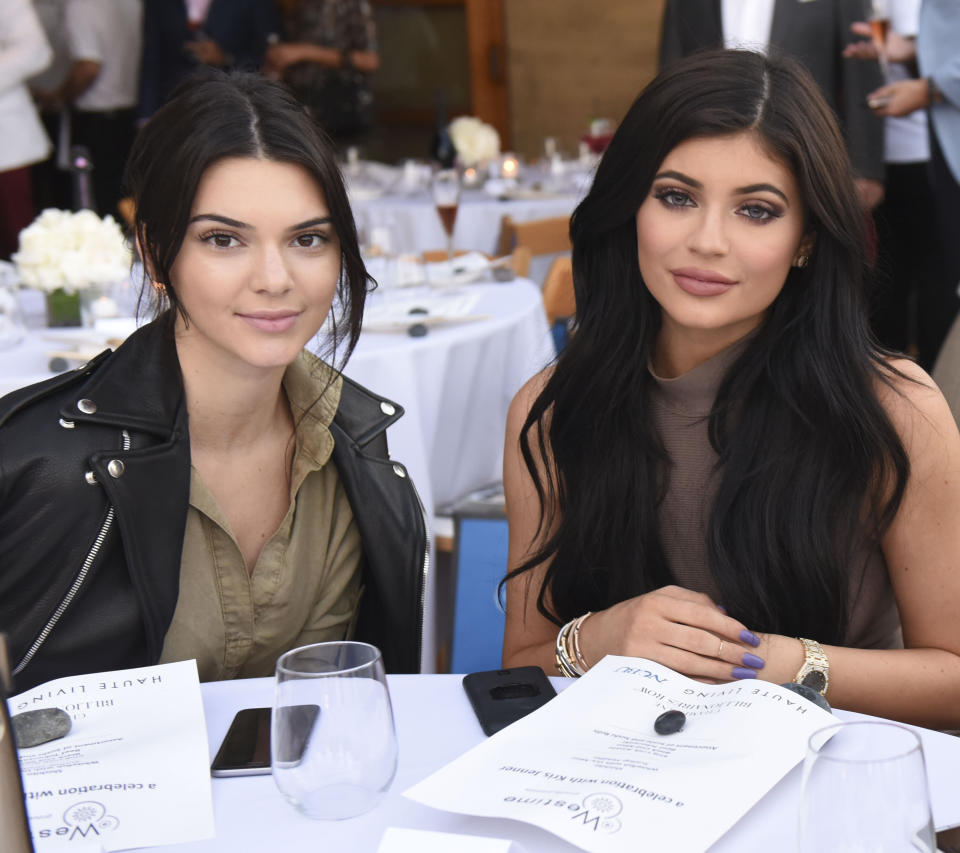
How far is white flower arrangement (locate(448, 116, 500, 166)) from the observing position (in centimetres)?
566

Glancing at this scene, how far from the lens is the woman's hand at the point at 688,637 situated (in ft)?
4.40

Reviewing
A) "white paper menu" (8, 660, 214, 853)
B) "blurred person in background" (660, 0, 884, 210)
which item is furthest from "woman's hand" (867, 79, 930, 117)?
"white paper menu" (8, 660, 214, 853)

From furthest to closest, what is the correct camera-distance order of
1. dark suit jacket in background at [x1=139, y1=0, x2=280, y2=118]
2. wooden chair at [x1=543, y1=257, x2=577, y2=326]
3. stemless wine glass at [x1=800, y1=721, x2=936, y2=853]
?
dark suit jacket in background at [x1=139, y1=0, x2=280, y2=118] < wooden chair at [x1=543, y1=257, x2=577, y2=326] < stemless wine glass at [x1=800, y1=721, x2=936, y2=853]

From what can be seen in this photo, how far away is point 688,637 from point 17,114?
483 cm

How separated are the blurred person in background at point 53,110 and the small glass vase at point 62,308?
3.99 meters

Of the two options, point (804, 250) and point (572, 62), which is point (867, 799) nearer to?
point (804, 250)

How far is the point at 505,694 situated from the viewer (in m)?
1.25

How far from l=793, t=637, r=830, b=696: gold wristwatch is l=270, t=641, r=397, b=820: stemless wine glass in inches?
26.0

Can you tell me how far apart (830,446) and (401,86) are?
8.29 metres

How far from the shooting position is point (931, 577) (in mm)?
1562

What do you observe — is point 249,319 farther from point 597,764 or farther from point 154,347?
point 597,764

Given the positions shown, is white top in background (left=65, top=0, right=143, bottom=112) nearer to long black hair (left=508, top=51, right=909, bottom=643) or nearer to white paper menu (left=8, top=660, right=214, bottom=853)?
long black hair (left=508, top=51, right=909, bottom=643)

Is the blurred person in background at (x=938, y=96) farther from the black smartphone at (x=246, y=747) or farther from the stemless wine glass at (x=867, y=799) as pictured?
the stemless wine glass at (x=867, y=799)

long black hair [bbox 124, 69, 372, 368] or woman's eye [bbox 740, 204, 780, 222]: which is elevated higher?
long black hair [bbox 124, 69, 372, 368]
